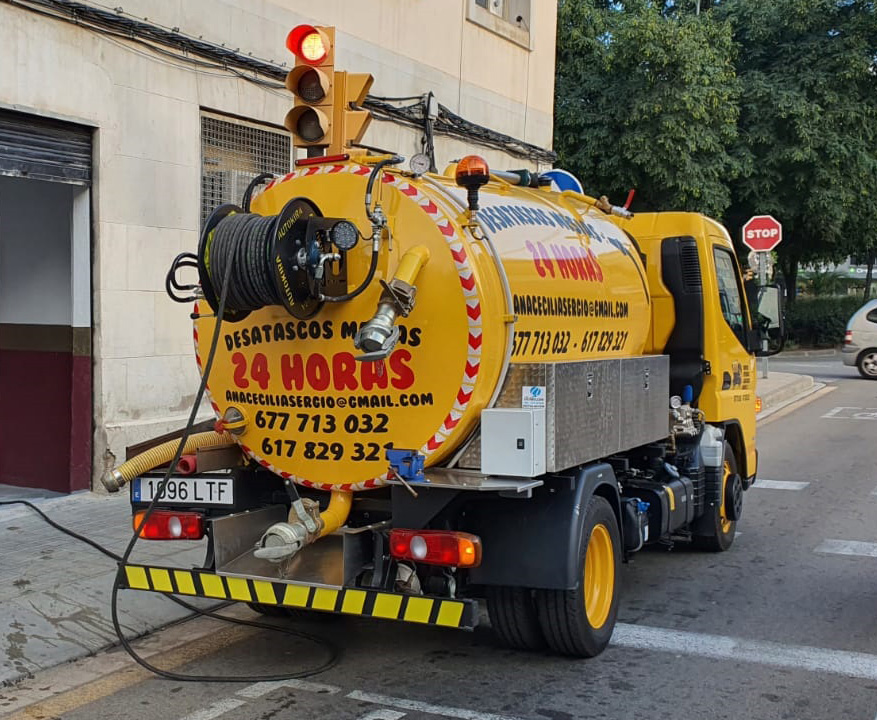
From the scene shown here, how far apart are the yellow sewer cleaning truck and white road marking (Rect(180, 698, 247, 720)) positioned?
482 millimetres

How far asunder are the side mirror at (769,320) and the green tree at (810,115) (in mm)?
19017

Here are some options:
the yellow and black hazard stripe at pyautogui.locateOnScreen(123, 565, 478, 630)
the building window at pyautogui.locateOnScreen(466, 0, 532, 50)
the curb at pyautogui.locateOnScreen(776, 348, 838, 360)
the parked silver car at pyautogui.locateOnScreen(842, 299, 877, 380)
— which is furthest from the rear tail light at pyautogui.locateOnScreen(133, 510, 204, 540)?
the curb at pyautogui.locateOnScreen(776, 348, 838, 360)

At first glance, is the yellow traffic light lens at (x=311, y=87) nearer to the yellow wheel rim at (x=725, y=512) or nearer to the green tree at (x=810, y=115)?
the yellow wheel rim at (x=725, y=512)

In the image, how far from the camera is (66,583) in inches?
256

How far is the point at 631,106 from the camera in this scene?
22.7 m

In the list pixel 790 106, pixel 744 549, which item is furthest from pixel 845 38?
pixel 744 549

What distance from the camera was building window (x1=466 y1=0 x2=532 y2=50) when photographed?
1430cm

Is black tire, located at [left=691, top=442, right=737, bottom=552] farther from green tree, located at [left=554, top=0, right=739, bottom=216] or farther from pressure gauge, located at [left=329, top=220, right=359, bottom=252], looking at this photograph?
green tree, located at [left=554, top=0, right=739, bottom=216]

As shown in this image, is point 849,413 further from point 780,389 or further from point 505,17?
point 505,17

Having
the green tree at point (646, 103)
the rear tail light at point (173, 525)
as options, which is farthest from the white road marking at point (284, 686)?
the green tree at point (646, 103)

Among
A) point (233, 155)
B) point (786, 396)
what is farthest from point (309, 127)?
point (786, 396)

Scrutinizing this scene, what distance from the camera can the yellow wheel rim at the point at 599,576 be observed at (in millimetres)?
5525

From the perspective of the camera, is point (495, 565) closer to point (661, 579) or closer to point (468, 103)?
point (661, 579)

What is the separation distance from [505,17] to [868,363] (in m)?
12.8
